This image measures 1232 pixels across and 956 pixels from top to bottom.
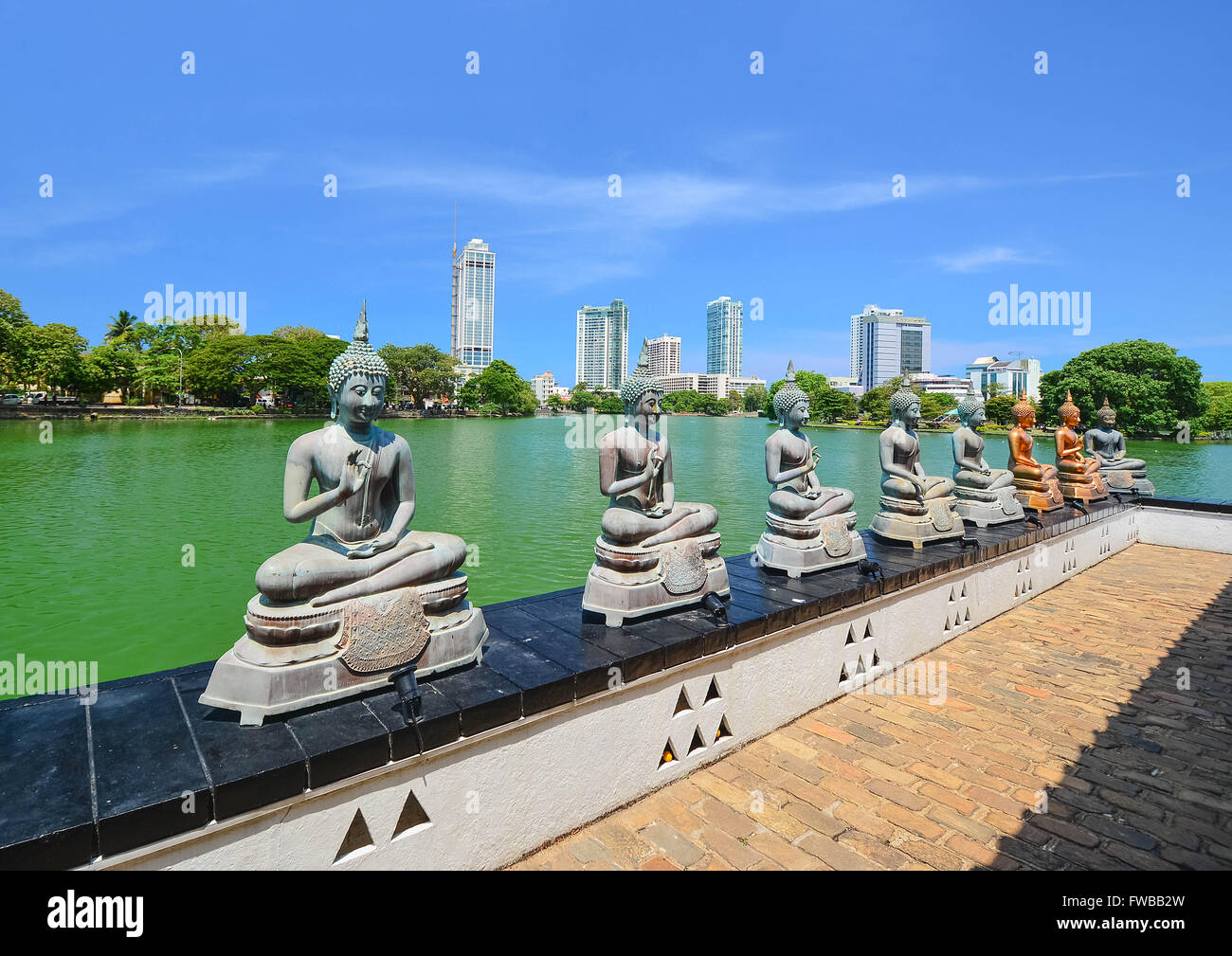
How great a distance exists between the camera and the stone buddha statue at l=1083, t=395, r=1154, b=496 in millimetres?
13539

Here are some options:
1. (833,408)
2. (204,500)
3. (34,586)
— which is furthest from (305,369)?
(833,408)

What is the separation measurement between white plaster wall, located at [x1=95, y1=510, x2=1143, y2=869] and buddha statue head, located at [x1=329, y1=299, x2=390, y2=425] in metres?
1.95

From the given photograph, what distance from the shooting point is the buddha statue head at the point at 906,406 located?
7.80m

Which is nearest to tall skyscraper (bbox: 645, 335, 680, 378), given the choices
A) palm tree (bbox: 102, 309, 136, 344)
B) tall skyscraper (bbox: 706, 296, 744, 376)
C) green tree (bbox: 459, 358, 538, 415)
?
tall skyscraper (bbox: 706, 296, 744, 376)

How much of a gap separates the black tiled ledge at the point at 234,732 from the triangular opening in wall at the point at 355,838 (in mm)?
261

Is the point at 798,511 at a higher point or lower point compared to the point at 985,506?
higher

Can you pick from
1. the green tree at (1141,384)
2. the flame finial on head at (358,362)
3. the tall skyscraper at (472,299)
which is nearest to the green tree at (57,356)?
the flame finial on head at (358,362)

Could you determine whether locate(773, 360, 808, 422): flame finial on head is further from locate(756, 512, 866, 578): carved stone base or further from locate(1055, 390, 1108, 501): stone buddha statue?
locate(1055, 390, 1108, 501): stone buddha statue

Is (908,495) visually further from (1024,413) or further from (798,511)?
(1024,413)

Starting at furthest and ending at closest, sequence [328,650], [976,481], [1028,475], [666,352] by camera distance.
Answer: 1. [666,352]
2. [1028,475]
3. [976,481]
4. [328,650]

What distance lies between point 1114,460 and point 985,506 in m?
7.13

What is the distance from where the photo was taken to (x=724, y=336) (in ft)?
445

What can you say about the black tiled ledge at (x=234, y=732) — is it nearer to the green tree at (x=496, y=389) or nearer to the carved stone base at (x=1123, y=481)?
the carved stone base at (x=1123, y=481)

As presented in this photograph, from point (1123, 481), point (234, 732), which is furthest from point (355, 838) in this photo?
point (1123, 481)
